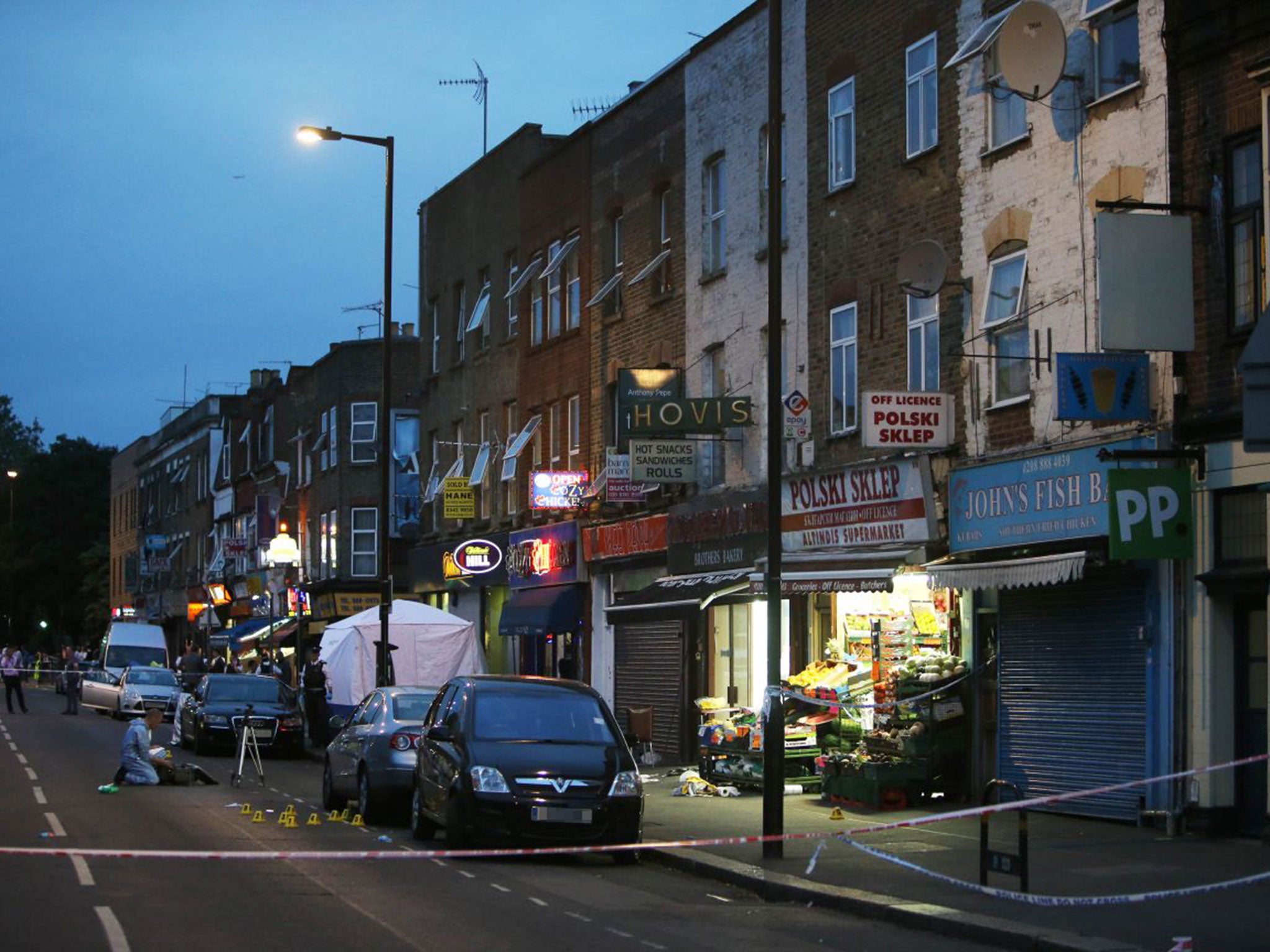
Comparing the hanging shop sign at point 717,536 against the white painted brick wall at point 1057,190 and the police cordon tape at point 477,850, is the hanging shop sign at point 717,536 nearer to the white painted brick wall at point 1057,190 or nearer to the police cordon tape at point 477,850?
the white painted brick wall at point 1057,190

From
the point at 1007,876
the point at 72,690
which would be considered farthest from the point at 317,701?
the point at 1007,876

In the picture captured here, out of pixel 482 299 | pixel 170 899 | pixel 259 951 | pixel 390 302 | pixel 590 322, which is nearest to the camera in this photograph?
pixel 259 951

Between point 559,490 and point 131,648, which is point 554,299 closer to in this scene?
point 559,490

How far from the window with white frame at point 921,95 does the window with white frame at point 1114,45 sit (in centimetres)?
343

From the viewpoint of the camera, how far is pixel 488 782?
58.9ft

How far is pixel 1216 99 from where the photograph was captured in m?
18.8

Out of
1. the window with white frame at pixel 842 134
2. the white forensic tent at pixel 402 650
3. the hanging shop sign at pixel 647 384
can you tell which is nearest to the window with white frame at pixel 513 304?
the white forensic tent at pixel 402 650

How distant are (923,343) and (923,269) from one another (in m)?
1.67

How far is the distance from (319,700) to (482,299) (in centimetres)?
951

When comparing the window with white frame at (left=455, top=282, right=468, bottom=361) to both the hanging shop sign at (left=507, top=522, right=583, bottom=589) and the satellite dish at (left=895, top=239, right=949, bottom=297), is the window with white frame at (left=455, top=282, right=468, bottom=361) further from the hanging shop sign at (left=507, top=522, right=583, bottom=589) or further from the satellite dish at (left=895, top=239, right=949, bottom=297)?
the satellite dish at (left=895, top=239, right=949, bottom=297)

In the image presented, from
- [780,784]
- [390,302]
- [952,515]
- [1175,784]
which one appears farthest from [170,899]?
[390,302]

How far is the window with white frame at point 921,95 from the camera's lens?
957 inches

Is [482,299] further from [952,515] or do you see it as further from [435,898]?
[435,898]

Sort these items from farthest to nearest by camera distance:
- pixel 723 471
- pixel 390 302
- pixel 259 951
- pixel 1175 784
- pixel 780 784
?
pixel 390 302, pixel 723 471, pixel 1175 784, pixel 780 784, pixel 259 951
